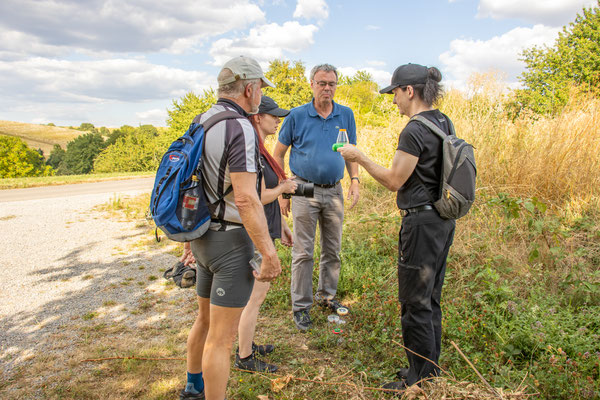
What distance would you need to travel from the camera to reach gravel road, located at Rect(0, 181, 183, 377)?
3752 mm

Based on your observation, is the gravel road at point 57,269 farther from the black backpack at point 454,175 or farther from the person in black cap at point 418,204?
the black backpack at point 454,175

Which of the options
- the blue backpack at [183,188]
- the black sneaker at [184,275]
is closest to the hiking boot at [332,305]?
the black sneaker at [184,275]

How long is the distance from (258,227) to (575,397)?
86.9 inches

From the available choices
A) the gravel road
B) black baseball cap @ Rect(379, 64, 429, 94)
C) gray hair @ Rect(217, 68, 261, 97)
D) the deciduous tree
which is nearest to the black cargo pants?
black baseball cap @ Rect(379, 64, 429, 94)

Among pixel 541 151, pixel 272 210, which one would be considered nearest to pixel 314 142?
pixel 272 210

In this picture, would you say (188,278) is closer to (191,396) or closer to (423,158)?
(191,396)

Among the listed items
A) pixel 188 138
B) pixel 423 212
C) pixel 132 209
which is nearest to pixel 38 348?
pixel 188 138

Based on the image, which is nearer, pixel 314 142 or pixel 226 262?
pixel 226 262

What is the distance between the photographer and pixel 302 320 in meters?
3.66

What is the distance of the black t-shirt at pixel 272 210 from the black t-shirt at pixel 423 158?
856mm

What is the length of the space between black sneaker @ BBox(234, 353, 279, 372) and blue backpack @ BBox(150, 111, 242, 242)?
146 centimetres

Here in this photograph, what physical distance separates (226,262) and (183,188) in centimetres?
45

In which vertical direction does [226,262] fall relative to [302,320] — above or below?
above

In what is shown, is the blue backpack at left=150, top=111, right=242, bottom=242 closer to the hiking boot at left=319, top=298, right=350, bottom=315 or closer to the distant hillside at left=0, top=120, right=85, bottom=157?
the hiking boot at left=319, top=298, right=350, bottom=315
